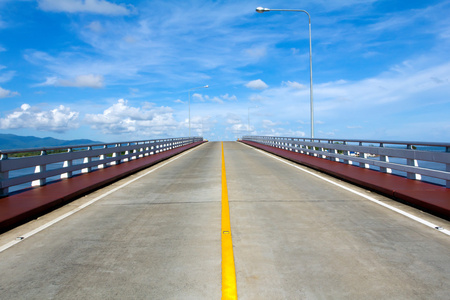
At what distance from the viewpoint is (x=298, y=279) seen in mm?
3893

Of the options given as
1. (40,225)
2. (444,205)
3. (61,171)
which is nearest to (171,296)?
(40,225)

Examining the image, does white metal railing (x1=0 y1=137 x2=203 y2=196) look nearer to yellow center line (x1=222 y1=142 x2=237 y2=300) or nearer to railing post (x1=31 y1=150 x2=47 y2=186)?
railing post (x1=31 y1=150 x2=47 y2=186)

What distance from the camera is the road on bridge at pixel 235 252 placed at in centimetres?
371

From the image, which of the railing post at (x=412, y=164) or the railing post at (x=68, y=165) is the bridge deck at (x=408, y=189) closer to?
the railing post at (x=412, y=164)

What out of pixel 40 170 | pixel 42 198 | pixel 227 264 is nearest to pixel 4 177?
pixel 42 198

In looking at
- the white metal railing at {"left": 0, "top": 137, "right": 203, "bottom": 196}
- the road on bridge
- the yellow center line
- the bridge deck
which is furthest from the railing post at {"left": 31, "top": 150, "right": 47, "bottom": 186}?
the bridge deck

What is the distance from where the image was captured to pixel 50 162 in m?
10.3

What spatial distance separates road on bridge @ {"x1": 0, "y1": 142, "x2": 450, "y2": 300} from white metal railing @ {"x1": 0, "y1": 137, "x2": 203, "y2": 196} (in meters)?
1.64

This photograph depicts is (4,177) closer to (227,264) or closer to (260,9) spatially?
(227,264)

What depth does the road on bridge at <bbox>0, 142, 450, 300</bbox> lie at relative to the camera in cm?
371

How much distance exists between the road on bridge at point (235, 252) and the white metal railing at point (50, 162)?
1645 millimetres

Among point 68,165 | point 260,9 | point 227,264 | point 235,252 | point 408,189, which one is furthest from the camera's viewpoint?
point 260,9

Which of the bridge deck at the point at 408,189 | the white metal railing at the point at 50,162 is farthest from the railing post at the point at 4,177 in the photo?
the bridge deck at the point at 408,189

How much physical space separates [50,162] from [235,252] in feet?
25.1
